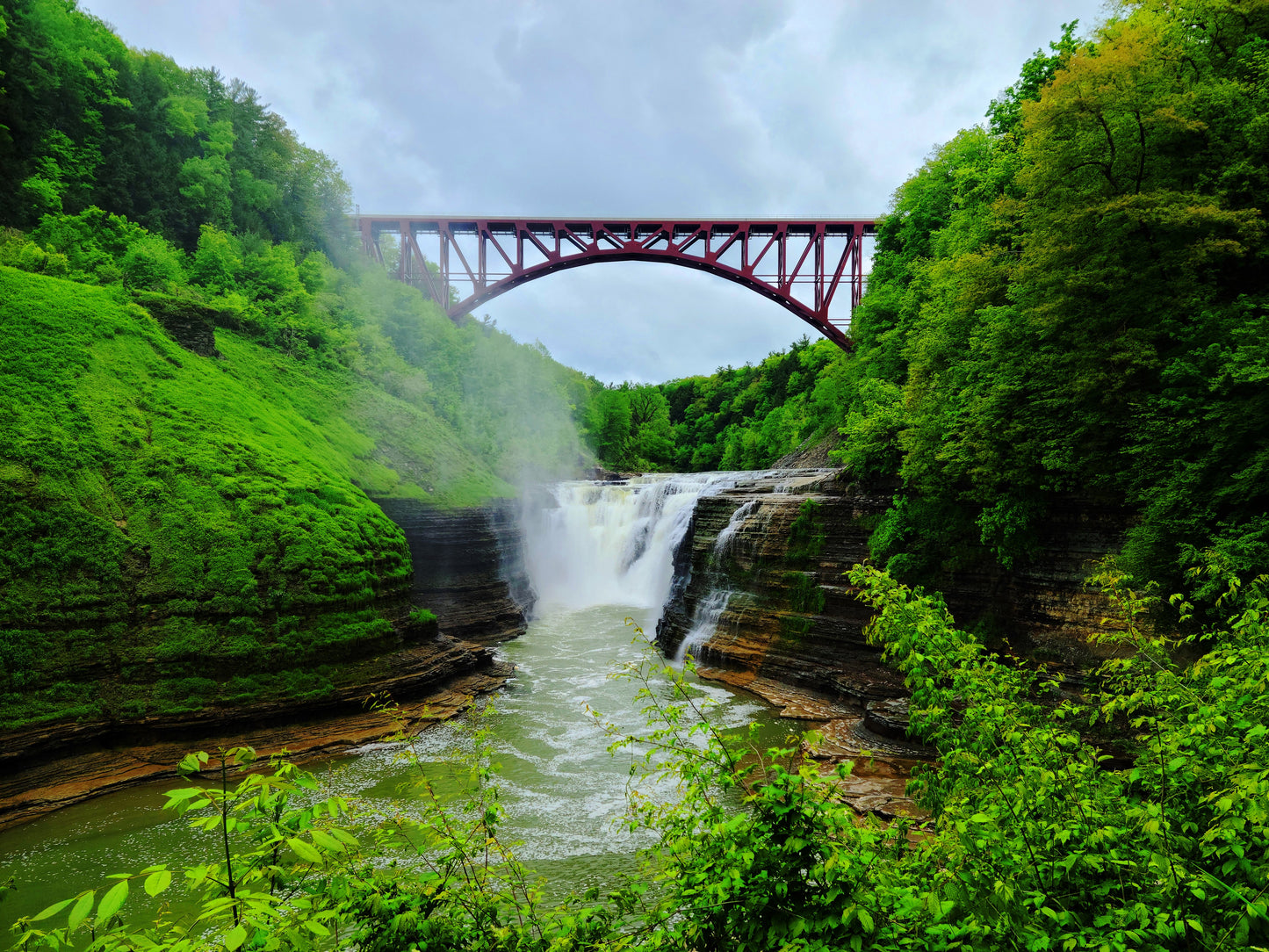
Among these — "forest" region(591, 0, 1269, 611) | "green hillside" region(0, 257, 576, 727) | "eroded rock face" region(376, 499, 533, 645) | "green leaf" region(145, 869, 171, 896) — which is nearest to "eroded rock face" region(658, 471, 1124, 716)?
"forest" region(591, 0, 1269, 611)

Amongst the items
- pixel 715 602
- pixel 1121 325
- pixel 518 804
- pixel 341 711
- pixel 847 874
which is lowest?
pixel 341 711

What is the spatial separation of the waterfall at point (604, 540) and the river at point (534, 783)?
2118 millimetres

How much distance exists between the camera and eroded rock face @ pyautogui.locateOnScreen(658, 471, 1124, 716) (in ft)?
32.8

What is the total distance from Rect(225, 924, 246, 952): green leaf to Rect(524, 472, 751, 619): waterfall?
22.4m

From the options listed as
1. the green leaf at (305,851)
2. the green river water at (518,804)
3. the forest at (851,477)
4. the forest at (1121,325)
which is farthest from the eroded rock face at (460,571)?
the green leaf at (305,851)

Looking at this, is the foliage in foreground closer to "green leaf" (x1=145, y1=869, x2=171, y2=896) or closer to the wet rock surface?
"green leaf" (x1=145, y1=869, x2=171, y2=896)

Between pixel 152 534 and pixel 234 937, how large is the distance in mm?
12315

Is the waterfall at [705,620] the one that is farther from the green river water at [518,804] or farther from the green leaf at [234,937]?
the green leaf at [234,937]

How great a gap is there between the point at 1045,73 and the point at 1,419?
74.0ft

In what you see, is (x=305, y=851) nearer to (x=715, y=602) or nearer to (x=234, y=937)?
(x=234, y=937)

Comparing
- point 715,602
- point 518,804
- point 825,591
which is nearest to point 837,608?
point 825,591

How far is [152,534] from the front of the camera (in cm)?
1098

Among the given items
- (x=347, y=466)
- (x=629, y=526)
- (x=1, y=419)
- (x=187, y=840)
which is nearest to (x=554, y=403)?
(x=629, y=526)

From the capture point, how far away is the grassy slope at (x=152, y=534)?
9.55m
